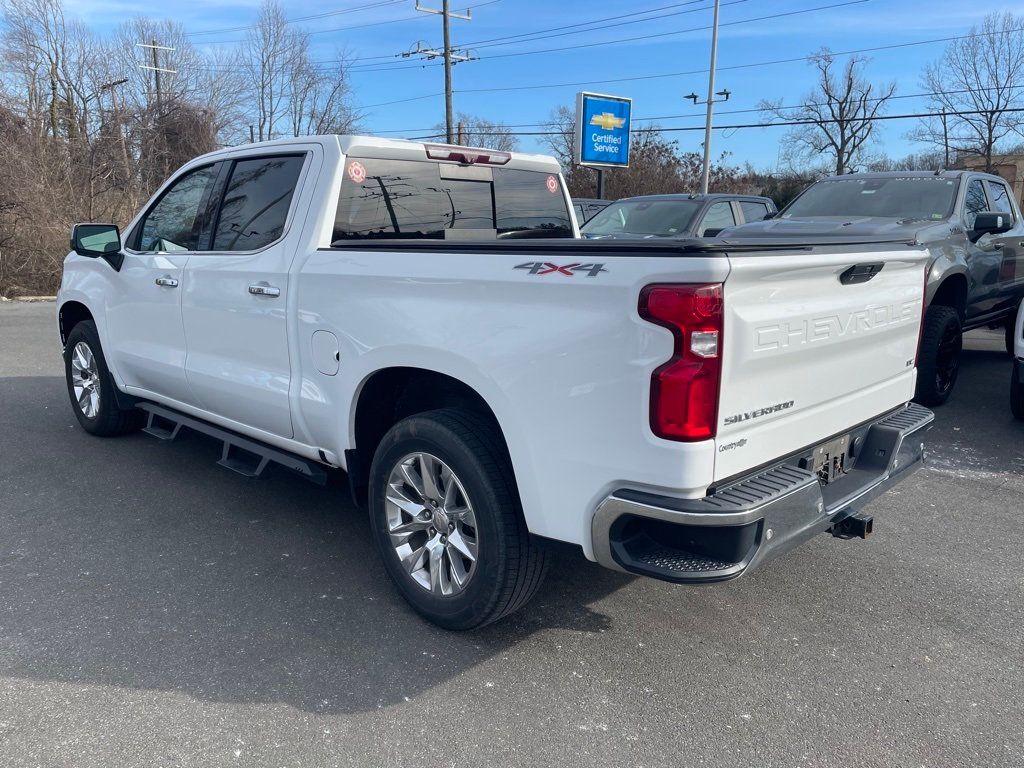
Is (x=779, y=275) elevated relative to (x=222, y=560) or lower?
elevated

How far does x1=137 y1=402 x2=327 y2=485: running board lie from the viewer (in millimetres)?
3997

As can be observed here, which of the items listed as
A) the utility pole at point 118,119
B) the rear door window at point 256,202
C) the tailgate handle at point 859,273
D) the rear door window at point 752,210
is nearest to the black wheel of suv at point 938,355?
the tailgate handle at point 859,273

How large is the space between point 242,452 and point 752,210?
8.70 metres

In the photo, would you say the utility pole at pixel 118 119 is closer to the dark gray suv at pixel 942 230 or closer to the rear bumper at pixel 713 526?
the dark gray suv at pixel 942 230

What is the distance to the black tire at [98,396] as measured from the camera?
5.70 meters

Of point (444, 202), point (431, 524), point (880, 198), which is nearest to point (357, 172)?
point (444, 202)

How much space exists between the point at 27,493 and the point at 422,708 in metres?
3.33

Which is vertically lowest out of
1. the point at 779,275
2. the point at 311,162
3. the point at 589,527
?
the point at 589,527

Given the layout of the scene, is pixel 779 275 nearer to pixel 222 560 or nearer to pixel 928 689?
pixel 928 689

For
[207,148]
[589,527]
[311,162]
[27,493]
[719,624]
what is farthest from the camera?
[207,148]

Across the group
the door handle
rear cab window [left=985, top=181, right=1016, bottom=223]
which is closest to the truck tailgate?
the door handle

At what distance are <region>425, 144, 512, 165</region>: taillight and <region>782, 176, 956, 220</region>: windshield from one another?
4.69 m

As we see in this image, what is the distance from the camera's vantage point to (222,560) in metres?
4.00

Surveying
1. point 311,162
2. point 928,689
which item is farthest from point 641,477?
point 311,162
